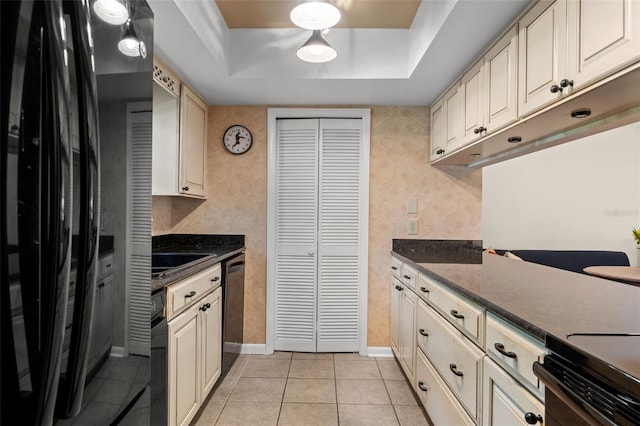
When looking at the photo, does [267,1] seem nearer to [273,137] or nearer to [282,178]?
[273,137]

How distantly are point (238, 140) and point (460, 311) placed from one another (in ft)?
7.82

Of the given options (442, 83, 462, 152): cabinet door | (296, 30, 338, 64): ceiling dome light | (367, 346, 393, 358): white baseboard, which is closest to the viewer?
(296, 30, 338, 64): ceiling dome light

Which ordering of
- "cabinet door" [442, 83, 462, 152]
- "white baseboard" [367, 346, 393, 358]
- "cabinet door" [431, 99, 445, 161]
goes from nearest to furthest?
"cabinet door" [442, 83, 462, 152] < "cabinet door" [431, 99, 445, 161] < "white baseboard" [367, 346, 393, 358]

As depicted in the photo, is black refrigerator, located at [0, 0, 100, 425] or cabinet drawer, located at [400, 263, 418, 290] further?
cabinet drawer, located at [400, 263, 418, 290]

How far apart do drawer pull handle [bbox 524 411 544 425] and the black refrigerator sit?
1098 millimetres

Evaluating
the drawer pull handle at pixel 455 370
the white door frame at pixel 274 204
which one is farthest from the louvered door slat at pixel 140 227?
the white door frame at pixel 274 204

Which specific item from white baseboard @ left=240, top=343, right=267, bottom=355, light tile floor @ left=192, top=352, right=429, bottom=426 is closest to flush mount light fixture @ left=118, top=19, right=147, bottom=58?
light tile floor @ left=192, top=352, right=429, bottom=426

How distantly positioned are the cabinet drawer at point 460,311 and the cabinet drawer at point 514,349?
7 centimetres

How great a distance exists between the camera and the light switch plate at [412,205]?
10.3 feet

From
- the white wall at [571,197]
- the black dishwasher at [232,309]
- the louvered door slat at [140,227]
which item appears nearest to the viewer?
the louvered door slat at [140,227]

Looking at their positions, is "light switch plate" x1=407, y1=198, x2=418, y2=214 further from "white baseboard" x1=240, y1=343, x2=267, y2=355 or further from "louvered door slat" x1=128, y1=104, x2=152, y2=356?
"louvered door slat" x1=128, y1=104, x2=152, y2=356

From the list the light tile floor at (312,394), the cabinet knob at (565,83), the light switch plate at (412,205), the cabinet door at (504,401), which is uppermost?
the cabinet knob at (565,83)

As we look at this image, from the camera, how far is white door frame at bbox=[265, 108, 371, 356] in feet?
10.2

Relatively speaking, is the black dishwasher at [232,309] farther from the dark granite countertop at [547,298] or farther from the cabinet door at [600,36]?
the cabinet door at [600,36]
